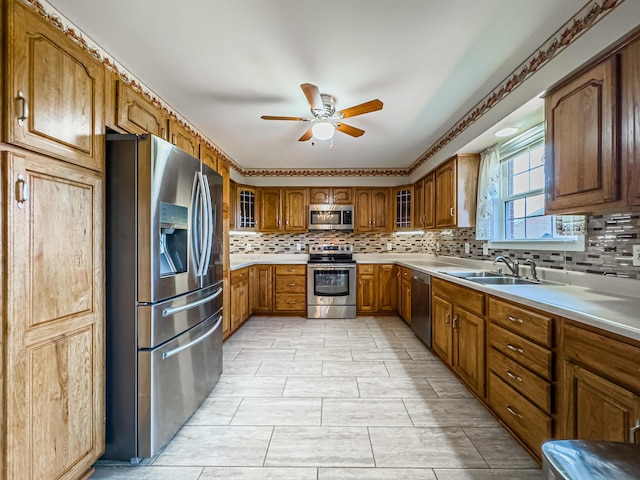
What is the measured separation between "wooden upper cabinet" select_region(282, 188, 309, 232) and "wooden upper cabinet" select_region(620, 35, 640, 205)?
3.79 meters

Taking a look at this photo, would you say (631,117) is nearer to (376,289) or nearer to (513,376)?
(513,376)

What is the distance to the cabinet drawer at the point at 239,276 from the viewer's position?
3426 mm

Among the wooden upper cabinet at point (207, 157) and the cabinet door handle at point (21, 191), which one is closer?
the cabinet door handle at point (21, 191)

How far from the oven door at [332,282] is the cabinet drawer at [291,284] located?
0.37 feet

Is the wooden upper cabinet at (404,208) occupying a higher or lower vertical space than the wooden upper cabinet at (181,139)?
lower

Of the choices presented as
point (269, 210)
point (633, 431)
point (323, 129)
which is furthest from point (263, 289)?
point (633, 431)

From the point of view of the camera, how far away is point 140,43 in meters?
1.72

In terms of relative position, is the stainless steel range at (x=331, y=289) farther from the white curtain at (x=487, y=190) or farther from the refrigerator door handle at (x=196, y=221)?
the refrigerator door handle at (x=196, y=221)

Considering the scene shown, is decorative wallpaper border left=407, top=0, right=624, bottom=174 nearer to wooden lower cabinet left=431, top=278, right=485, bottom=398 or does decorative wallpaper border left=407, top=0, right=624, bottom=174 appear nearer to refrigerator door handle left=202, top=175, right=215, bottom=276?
wooden lower cabinet left=431, top=278, right=485, bottom=398

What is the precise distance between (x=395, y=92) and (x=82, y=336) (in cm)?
261

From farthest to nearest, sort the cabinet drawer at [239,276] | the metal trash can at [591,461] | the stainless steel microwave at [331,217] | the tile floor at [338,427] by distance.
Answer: the stainless steel microwave at [331,217] < the cabinet drawer at [239,276] < the tile floor at [338,427] < the metal trash can at [591,461]

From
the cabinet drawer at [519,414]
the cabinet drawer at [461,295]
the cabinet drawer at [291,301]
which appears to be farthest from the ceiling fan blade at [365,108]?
the cabinet drawer at [291,301]

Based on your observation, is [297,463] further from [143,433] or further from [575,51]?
[575,51]

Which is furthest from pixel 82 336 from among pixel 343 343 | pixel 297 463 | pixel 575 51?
pixel 575 51
